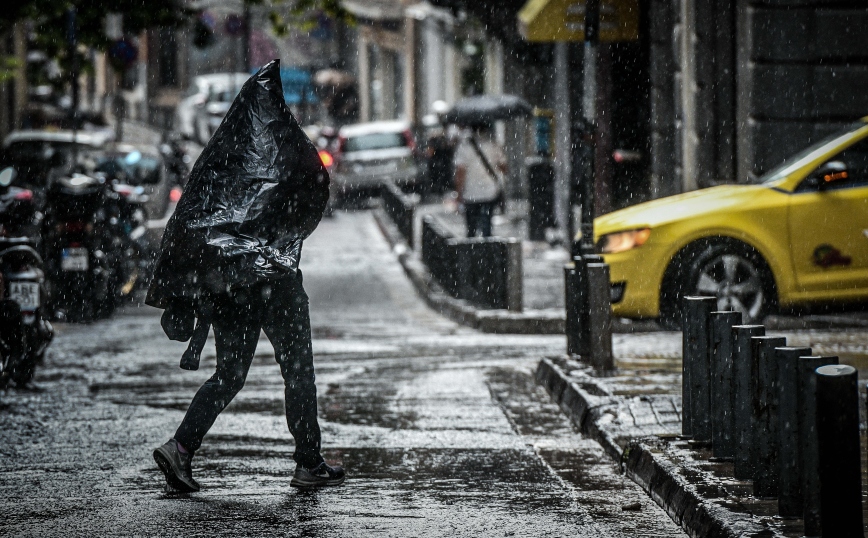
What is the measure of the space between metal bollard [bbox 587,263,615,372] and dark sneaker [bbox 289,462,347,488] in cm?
323

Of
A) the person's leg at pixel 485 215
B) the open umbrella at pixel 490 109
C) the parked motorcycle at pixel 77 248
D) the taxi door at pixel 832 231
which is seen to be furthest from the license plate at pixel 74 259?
the open umbrella at pixel 490 109

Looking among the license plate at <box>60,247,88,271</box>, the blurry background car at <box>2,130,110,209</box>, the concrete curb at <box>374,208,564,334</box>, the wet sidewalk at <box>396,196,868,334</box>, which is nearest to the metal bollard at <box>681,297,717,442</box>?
the wet sidewalk at <box>396,196,868,334</box>

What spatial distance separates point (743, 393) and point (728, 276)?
19.0ft

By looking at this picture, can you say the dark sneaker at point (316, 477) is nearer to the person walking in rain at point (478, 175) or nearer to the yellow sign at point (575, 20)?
the yellow sign at point (575, 20)

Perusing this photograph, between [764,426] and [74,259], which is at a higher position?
[74,259]

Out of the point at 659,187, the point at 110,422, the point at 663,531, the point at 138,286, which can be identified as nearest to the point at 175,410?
the point at 110,422

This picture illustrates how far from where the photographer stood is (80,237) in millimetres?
14523

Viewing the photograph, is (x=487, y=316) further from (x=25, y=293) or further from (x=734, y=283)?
(x=25, y=293)

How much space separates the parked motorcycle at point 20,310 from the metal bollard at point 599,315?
11.6 ft

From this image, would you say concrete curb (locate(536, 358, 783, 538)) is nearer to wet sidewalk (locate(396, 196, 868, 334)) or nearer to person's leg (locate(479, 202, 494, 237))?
wet sidewalk (locate(396, 196, 868, 334))

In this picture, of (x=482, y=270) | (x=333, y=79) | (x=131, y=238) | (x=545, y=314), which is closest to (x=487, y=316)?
(x=545, y=314)

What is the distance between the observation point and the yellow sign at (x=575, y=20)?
57.4ft

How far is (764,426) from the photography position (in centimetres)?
595

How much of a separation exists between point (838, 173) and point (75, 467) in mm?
6309
